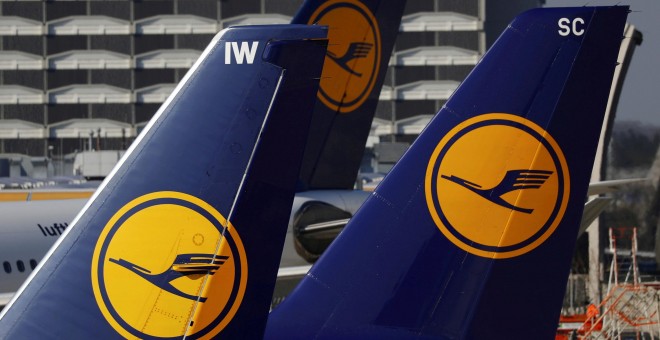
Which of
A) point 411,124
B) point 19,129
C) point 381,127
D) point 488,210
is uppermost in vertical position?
point 488,210

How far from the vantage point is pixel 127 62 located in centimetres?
8631

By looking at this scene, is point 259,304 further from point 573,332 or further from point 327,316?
point 573,332

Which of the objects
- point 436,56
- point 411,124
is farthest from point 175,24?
point 436,56

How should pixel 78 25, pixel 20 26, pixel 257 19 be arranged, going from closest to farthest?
1. pixel 257 19
2. pixel 20 26
3. pixel 78 25

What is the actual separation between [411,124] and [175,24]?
1786 cm

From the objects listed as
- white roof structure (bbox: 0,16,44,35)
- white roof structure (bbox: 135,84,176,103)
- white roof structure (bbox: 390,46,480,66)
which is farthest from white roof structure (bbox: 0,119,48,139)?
white roof structure (bbox: 390,46,480,66)

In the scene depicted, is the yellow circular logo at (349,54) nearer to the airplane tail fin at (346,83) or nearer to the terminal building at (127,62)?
the airplane tail fin at (346,83)

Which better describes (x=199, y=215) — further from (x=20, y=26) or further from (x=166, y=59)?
(x=20, y=26)

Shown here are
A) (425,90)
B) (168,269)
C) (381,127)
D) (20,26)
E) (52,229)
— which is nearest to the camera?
(168,269)

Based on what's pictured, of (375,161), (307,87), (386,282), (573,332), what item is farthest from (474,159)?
(375,161)

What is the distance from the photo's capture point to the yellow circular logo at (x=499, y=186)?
30.3 feet

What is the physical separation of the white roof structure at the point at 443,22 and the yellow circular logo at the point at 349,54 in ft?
211

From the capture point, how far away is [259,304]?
795 centimetres

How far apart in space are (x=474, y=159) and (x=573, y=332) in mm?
15396
